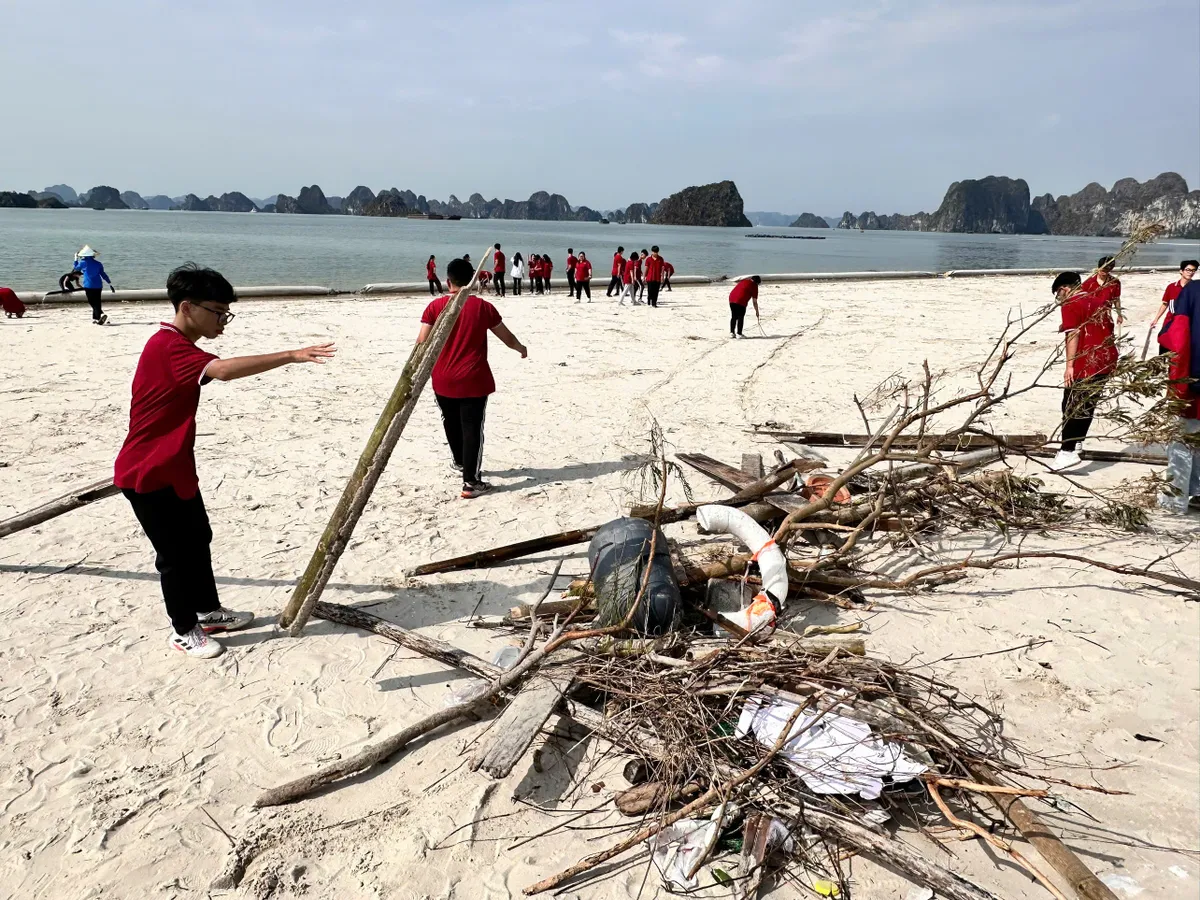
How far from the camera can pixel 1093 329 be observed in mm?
6336

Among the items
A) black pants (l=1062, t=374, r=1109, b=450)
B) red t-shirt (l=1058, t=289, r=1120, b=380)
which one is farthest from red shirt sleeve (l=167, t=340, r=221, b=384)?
red t-shirt (l=1058, t=289, r=1120, b=380)

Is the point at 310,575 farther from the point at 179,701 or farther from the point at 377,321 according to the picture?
the point at 377,321

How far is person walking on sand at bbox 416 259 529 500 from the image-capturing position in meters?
5.90

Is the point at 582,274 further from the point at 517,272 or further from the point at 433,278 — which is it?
the point at 433,278

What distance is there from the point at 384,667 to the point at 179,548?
49.1 inches

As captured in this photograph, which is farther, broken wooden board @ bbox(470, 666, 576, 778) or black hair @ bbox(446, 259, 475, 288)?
black hair @ bbox(446, 259, 475, 288)

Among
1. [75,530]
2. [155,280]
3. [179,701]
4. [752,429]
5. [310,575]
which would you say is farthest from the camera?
[155,280]

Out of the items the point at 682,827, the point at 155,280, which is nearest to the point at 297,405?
the point at 682,827

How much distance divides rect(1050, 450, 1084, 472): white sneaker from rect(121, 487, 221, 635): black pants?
7139 mm

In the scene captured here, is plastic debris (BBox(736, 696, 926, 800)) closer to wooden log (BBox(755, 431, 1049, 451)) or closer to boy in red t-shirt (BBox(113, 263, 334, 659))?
boy in red t-shirt (BBox(113, 263, 334, 659))

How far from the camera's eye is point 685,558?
15.4 feet

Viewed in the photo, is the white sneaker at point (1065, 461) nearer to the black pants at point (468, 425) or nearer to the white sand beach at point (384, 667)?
the white sand beach at point (384, 667)

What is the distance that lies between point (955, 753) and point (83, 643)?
4480 mm

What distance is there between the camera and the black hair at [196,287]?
3457 millimetres
